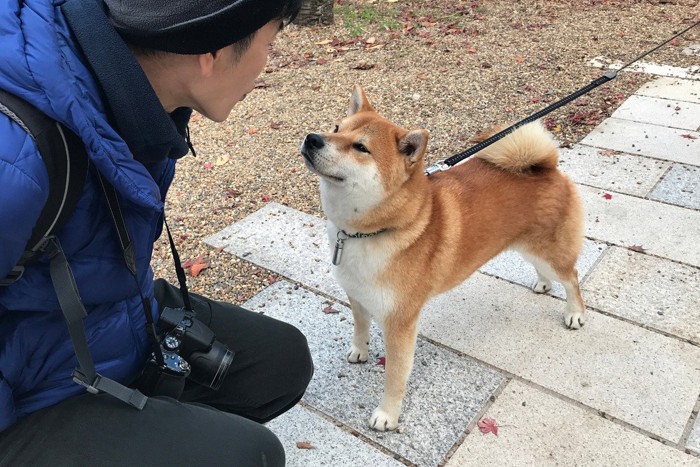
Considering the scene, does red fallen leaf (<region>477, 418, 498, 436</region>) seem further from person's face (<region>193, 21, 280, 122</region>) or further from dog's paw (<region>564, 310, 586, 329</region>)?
person's face (<region>193, 21, 280, 122</region>)

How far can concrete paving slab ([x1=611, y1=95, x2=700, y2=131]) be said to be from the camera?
5.23m

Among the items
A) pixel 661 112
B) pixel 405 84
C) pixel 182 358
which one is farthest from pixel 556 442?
pixel 405 84

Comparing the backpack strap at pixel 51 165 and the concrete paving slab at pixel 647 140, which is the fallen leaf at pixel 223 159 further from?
the backpack strap at pixel 51 165

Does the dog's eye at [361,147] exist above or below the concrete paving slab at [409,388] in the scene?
above

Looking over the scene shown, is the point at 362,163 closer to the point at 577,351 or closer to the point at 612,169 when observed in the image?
the point at 577,351

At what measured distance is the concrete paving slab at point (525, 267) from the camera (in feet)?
11.3

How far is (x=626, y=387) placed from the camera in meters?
2.65

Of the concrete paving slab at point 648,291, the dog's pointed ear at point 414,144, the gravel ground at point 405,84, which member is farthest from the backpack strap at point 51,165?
the concrete paving slab at point 648,291

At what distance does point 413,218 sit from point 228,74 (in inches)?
41.9

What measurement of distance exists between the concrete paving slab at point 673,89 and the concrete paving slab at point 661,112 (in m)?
0.12

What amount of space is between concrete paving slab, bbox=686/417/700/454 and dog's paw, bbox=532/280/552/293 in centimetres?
107

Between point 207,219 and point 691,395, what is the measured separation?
127 inches

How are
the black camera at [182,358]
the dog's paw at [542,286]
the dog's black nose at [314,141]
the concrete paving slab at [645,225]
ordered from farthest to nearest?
the concrete paving slab at [645,225] < the dog's paw at [542,286] < the dog's black nose at [314,141] < the black camera at [182,358]

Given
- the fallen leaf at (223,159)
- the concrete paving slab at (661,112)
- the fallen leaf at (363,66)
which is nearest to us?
the fallen leaf at (223,159)
